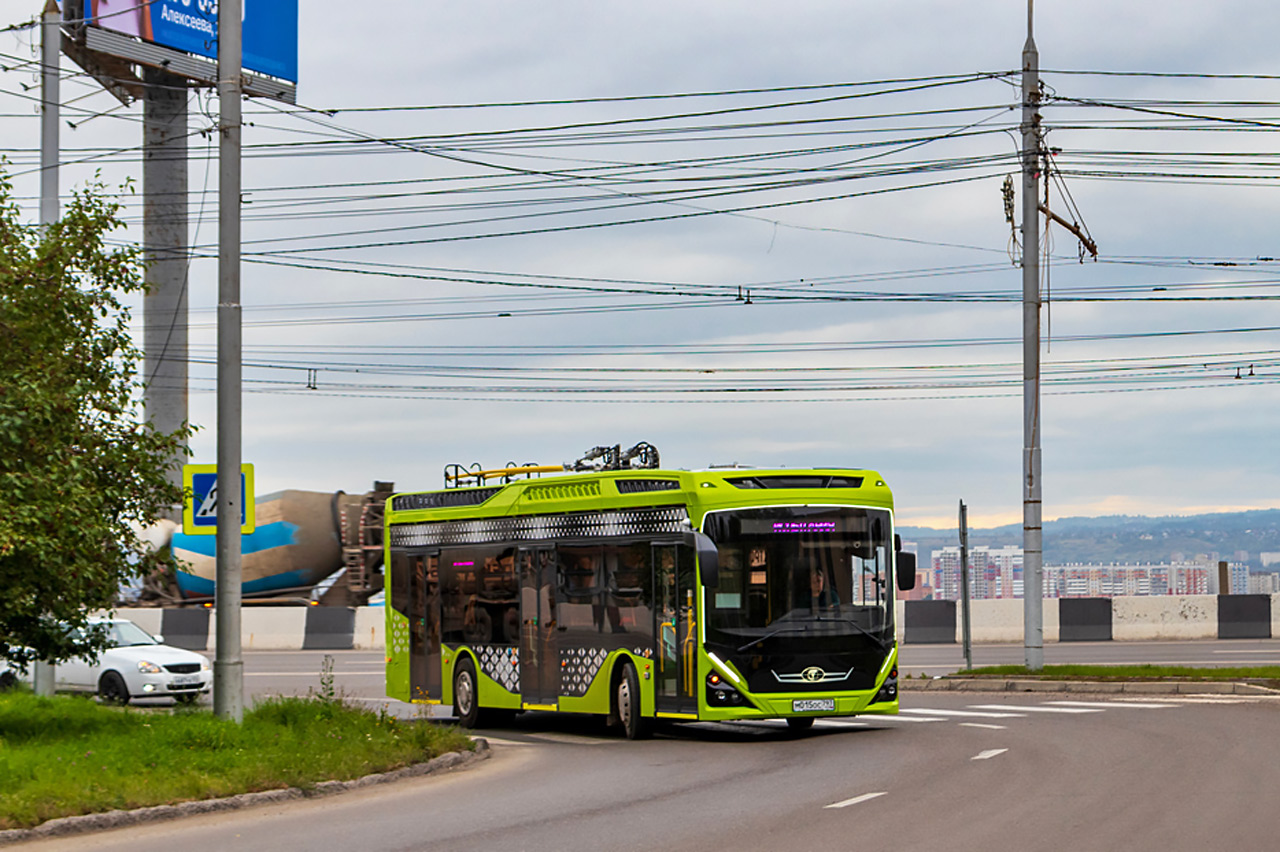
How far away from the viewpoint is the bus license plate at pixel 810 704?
1748 cm

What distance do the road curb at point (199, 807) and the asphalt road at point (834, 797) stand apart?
17 cm

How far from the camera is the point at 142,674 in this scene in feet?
83.2

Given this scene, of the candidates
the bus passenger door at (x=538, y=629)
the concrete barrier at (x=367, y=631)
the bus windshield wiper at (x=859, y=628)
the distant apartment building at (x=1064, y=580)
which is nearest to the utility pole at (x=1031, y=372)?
the bus windshield wiper at (x=859, y=628)

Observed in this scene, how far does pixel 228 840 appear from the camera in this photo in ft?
36.0

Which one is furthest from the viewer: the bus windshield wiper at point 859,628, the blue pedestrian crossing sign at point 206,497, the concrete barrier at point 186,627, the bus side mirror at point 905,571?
the concrete barrier at point 186,627

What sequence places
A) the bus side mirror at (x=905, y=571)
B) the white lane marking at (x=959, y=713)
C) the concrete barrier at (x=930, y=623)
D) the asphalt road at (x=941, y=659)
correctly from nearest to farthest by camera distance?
the bus side mirror at (x=905, y=571) < the white lane marking at (x=959, y=713) < the asphalt road at (x=941, y=659) < the concrete barrier at (x=930, y=623)

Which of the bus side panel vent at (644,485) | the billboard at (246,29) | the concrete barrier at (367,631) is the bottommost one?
the concrete barrier at (367,631)

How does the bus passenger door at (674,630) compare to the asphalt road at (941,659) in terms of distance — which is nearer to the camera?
the bus passenger door at (674,630)

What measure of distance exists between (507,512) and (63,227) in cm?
740

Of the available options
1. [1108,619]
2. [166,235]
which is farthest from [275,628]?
[166,235]

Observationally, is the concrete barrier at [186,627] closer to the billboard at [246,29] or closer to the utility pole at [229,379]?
the utility pole at [229,379]

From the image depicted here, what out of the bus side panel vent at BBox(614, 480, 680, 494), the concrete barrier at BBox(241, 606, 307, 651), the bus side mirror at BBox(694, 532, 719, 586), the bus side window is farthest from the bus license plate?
the concrete barrier at BBox(241, 606, 307, 651)

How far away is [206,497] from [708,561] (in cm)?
532

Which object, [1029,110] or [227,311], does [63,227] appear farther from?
[1029,110]
